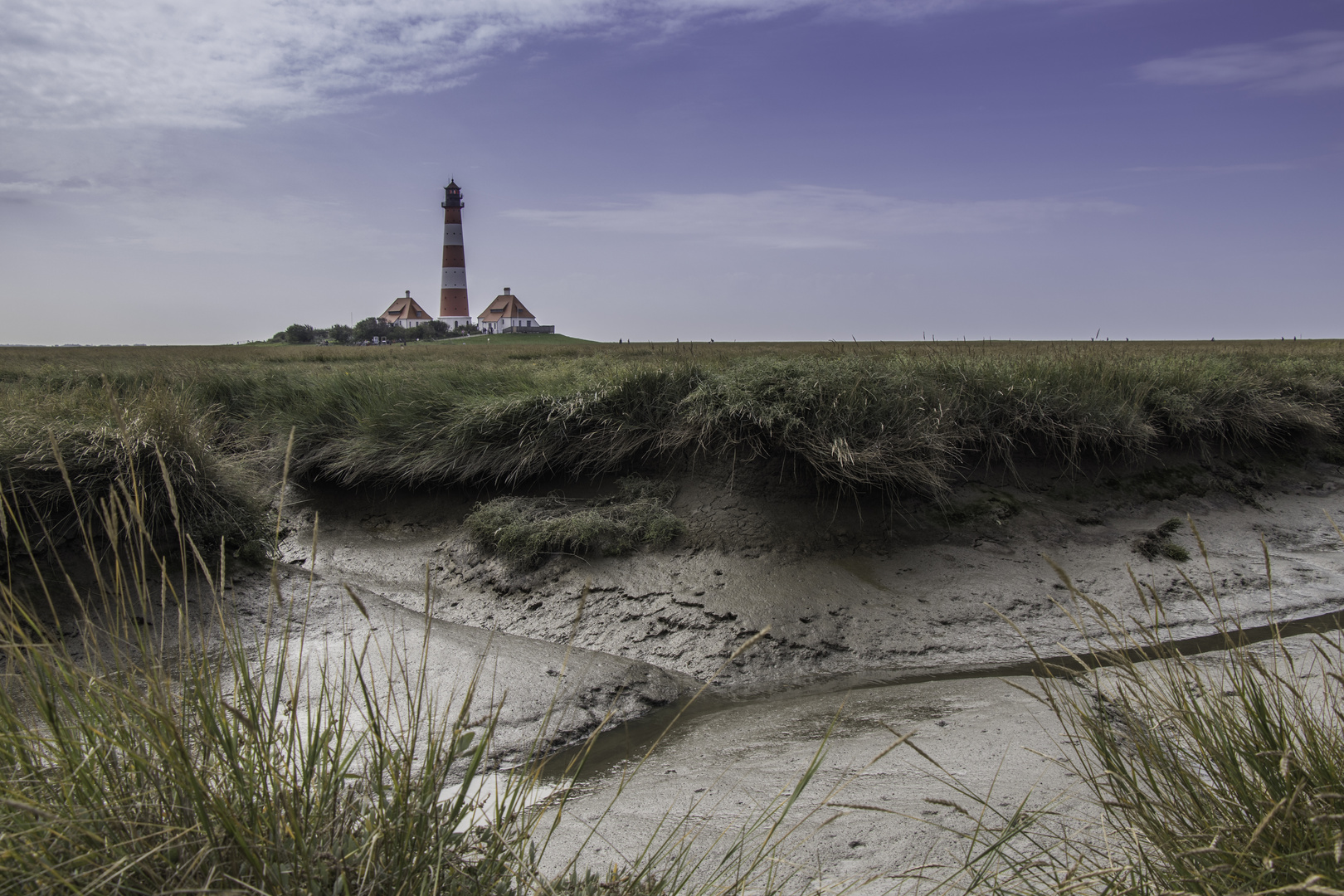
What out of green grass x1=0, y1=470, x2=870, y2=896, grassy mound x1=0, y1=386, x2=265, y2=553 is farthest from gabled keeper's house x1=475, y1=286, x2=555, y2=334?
green grass x1=0, y1=470, x2=870, y2=896

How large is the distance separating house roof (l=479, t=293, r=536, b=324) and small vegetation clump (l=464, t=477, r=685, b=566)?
250 feet

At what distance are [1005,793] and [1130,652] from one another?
2.63m

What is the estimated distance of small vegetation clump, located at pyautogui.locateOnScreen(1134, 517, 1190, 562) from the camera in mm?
6445

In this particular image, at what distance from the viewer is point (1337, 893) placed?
1350 millimetres

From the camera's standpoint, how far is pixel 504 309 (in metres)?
81.3

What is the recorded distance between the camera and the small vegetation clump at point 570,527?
645 centimetres

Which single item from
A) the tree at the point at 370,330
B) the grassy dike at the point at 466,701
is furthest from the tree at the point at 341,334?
the grassy dike at the point at 466,701

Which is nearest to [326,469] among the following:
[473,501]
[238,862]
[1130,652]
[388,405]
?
[388,405]

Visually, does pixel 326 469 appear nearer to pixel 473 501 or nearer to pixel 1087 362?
pixel 473 501

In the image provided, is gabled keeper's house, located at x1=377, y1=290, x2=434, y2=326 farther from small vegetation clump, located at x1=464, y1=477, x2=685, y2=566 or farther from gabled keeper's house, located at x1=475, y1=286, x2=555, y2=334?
small vegetation clump, located at x1=464, y1=477, x2=685, y2=566

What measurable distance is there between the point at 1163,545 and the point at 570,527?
512 cm

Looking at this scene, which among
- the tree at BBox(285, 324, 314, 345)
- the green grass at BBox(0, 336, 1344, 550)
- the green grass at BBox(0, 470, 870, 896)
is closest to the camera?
the green grass at BBox(0, 470, 870, 896)

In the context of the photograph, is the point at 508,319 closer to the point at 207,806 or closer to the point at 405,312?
the point at 405,312

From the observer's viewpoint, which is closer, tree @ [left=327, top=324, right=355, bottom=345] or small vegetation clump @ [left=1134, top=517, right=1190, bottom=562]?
small vegetation clump @ [left=1134, top=517, right=1190, bottom=562]
